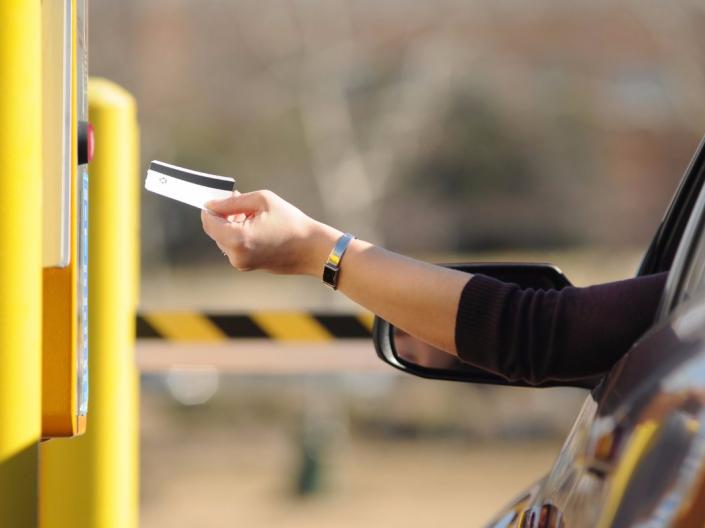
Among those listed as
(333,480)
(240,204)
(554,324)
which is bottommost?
(333,480)

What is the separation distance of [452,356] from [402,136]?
1828 cm

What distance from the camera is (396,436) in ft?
43.3

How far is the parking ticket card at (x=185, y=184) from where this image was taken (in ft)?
5.16

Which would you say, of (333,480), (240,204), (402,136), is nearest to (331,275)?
Result: (240,204)

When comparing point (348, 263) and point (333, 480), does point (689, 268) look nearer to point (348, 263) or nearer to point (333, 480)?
point (348, 263)

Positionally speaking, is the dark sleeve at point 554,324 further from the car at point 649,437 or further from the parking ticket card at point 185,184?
the parking ticket card at point 185,184

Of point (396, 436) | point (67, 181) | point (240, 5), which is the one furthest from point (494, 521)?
point (240, 5)

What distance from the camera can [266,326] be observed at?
3.34m

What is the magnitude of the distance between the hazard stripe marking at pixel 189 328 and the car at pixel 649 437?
6.15 feet

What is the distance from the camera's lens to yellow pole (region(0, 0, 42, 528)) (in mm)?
1495

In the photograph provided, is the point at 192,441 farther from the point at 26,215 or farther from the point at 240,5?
the point at 26,215

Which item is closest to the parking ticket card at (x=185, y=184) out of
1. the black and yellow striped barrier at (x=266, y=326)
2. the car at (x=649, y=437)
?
the car at (x=649, y=437)

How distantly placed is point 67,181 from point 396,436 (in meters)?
11.8

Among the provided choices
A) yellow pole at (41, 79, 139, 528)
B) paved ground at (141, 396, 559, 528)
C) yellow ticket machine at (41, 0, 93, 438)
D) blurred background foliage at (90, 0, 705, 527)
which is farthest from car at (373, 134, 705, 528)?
blurred background foliage at (90, 0, 705, 527)
